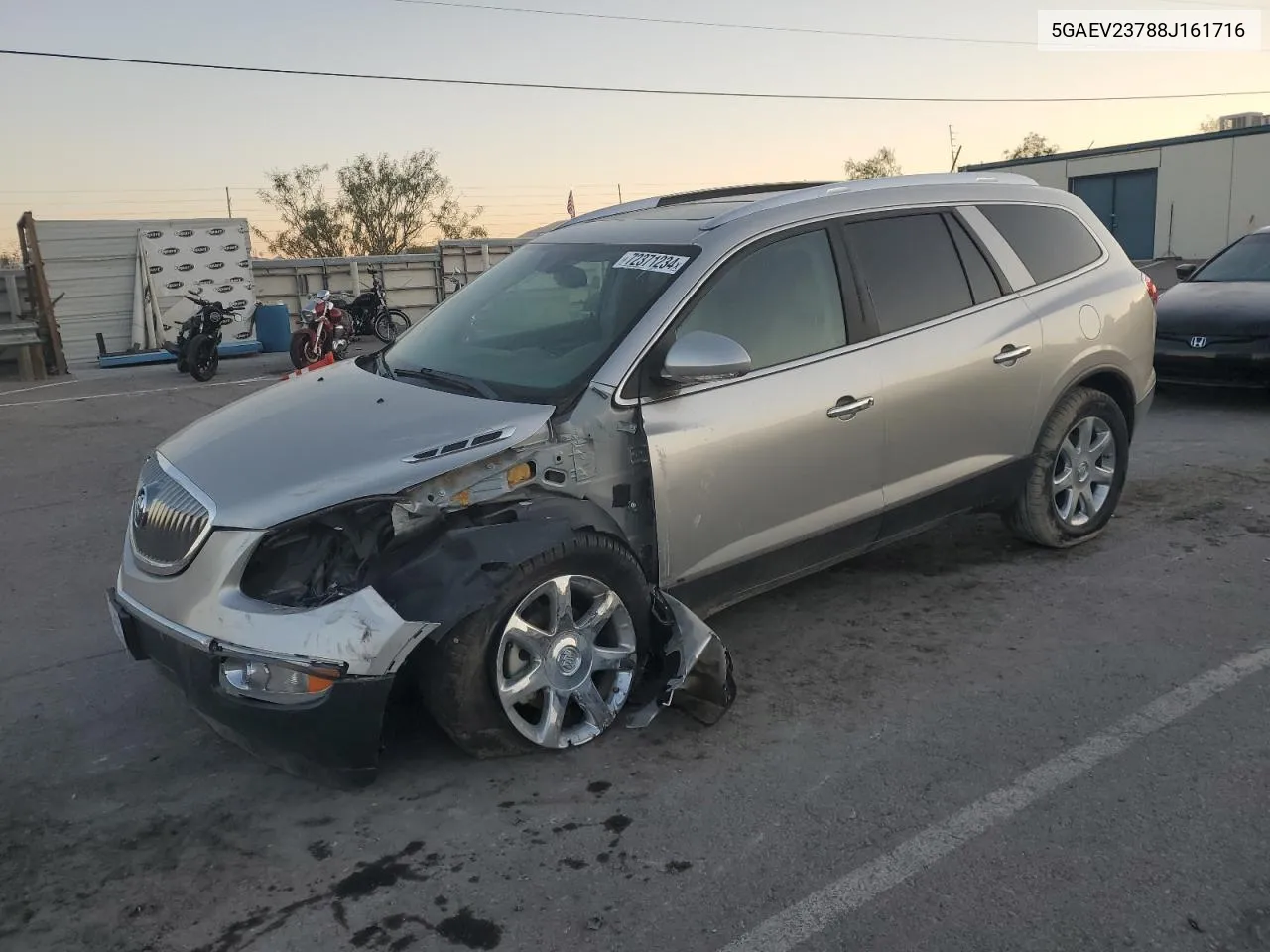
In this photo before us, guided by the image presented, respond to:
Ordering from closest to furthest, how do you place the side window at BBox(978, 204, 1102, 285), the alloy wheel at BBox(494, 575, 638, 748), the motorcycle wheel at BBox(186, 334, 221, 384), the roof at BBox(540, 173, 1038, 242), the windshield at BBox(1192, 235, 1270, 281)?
1. the alloy wheel at BBox(494, 575, 638, 748)
2. the roof at BBox(540, 173, 1038, 242)
3. the side window at BBox(978, 204, 1102, 285)
4. the windshield at BBox(1192, 235, 1270, 281)
5. the motorcycle wheel at BBox(186, 334, 221, 384)

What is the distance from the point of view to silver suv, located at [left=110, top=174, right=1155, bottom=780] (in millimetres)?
3160

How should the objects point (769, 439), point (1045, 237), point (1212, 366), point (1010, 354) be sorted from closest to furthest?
point (769, 439) → point (1010, 354) → point (1045, 237) → point (1212, 366)

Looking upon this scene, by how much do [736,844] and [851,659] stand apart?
1404 mm

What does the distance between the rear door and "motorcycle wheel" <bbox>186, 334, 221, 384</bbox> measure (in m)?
13.6

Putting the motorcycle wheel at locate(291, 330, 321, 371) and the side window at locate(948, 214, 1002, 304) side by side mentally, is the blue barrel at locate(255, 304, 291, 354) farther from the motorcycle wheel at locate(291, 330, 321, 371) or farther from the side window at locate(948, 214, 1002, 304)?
the side window at locate(948, 214, 1002, 304)

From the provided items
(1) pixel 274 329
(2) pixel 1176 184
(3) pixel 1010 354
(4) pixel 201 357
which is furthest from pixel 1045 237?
(2) pixel 1176 184

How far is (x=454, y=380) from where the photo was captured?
4023 mm

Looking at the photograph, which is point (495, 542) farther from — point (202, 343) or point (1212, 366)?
point (202, 343)

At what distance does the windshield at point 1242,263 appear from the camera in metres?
9.67

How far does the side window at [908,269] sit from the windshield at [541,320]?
864 millimetres

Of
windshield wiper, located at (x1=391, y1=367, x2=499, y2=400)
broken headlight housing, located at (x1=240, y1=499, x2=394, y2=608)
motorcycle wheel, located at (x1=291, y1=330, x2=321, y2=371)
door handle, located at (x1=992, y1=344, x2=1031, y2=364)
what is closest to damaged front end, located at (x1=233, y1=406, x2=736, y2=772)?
A: broken headlight housing, located at (x1=240, y1=499, x2=394, y2=608)

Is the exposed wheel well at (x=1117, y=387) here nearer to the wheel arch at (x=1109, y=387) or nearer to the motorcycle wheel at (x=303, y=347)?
the wheel arch at (x=1109, y=387)

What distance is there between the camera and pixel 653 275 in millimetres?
3988

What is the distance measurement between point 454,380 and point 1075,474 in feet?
10.5
